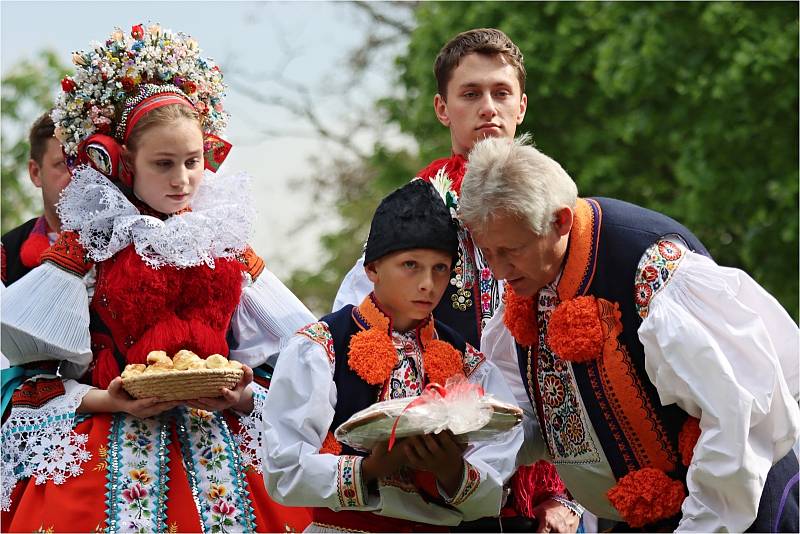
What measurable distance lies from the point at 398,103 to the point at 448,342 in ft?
42.6

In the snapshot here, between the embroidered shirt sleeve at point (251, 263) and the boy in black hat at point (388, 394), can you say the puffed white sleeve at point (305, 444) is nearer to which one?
the boy in black hat at point (388, 394)

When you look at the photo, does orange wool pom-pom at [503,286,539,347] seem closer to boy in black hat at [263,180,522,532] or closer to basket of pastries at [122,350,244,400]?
boy in black hat at [263,180,522,532]

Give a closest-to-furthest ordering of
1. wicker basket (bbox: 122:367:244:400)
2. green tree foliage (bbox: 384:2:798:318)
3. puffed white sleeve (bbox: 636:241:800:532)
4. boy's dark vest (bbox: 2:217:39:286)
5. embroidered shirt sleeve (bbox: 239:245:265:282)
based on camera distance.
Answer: puffed white sleeve (bbox: 636:241:800:532)
wicker basket (bbox: 122:367:244:400)
embroidered shirt sleeve (bbox: 239:245:265:282)
boy's dark vest (bbox: 2:217:39:286)
green tree foliage (bbox: 384:2:798:318)

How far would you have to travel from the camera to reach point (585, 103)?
15258 millimetres

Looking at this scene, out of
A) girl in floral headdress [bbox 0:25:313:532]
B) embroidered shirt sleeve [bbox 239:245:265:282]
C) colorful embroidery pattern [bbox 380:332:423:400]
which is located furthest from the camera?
embroidered shirt sleeve [bbox 239:245:265:282]

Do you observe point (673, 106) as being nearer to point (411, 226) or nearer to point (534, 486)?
point (534, 486)

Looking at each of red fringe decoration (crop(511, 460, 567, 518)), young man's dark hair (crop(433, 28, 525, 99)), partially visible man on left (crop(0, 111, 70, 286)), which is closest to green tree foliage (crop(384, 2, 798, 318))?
young man's dark hair (crop(433, 28, 525, 99))

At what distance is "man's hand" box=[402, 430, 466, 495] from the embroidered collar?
0.30 m

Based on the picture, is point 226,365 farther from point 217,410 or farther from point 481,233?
point 481,233

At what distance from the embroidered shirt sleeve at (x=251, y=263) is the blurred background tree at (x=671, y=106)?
8.58 m

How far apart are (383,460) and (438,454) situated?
171mm

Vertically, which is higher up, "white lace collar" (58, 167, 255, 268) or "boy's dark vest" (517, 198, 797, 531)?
"white lace collar" (58, 167, 255, 268)

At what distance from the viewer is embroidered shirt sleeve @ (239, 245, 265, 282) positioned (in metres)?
4.92

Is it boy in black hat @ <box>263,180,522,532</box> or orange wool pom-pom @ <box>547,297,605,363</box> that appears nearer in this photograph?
boy in black hat @ <box>263,180,522,532</box>
